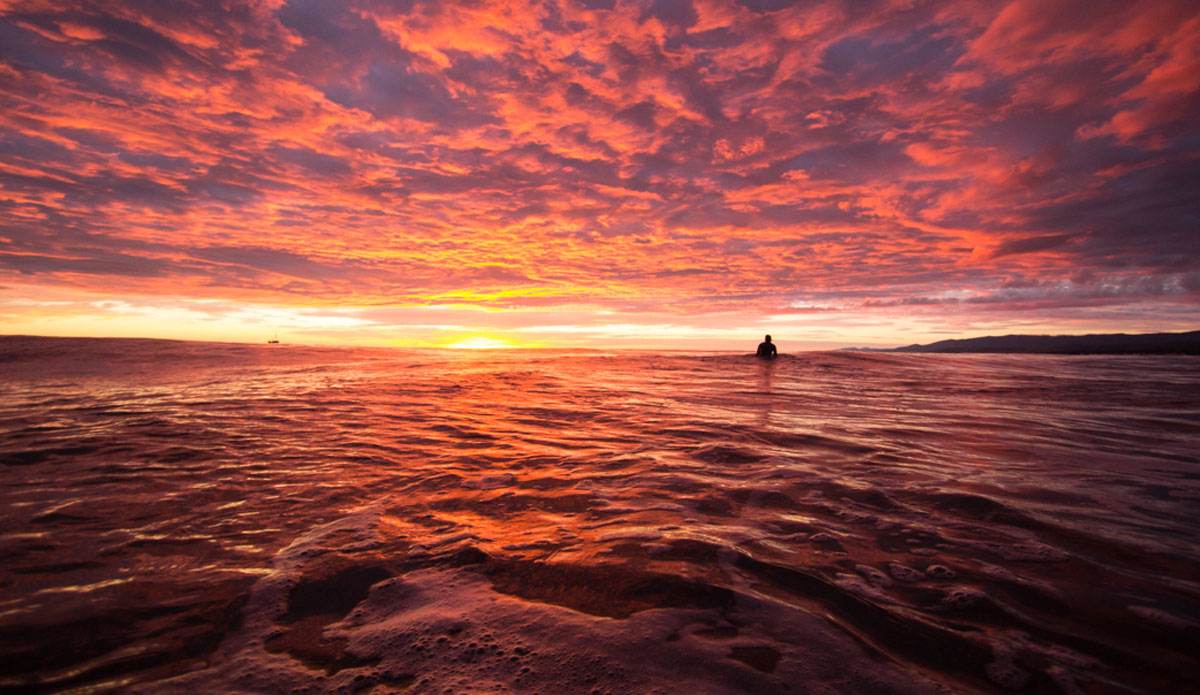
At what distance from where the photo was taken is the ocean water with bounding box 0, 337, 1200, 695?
1905 millimetres

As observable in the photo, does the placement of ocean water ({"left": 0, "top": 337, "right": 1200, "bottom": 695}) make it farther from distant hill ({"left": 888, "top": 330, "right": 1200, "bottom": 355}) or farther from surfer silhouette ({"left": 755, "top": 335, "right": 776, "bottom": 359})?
distant hill ({"left": 888, "top": 330, "right": 1200, "bottom": 355})

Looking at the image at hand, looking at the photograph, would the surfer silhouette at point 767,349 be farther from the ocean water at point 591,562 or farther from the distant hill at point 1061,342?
the distant hill at point 1061,342

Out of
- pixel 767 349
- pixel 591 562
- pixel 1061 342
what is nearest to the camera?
pixel 591 562

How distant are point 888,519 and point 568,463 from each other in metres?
3.00

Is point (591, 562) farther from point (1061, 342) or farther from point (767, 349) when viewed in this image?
point (1061, 342)

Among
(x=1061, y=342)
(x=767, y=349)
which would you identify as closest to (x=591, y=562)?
(x=767, y=349)

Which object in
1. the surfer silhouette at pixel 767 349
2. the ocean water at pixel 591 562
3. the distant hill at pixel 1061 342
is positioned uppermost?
the distant hill at pixel 1061 342

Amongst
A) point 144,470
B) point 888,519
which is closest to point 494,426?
point 144,470

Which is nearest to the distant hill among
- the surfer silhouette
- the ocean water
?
the surfer silhouette

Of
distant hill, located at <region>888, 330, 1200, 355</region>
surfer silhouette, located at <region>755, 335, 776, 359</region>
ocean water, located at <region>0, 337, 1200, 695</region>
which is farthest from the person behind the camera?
distant hill, located at <region>888, 330, 1200, 355</region>

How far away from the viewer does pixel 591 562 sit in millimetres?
2771

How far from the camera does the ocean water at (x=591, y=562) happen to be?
6.25 ft

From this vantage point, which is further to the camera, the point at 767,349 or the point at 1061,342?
the point at 1061,342

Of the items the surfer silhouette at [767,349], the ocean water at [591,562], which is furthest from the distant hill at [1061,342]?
the ocean water at [591,562]
